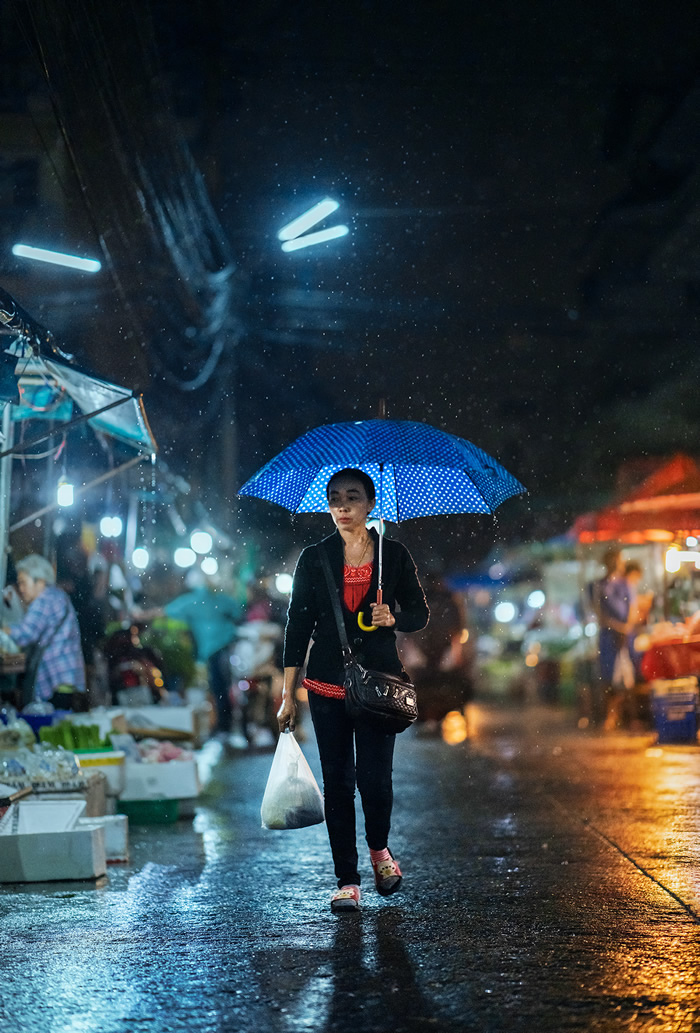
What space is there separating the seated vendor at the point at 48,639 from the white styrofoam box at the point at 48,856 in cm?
377

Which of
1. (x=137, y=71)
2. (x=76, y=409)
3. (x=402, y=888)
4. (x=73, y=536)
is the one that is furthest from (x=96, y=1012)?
(x=137, y=71)

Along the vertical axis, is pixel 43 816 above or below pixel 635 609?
below

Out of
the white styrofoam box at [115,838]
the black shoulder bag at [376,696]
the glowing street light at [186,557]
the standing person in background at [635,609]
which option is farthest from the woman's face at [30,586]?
the glowing street light at [186,557]

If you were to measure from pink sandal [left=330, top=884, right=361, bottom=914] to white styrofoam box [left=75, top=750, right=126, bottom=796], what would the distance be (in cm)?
303

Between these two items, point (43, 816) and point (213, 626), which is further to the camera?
point (213, 626)

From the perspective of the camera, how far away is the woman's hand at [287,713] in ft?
18.6

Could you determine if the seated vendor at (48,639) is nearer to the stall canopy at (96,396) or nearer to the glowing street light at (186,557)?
the stall canopy at (96,396)

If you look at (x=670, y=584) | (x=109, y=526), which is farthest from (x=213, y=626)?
(x=670, y=584)

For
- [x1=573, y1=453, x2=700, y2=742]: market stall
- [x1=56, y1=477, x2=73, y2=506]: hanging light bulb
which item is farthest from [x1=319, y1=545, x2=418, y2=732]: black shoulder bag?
[x1=573, y1=453, x2=700, y2=742]: market stall

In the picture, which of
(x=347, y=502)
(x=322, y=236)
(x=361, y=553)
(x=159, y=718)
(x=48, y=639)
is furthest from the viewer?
(x=322, y=236)

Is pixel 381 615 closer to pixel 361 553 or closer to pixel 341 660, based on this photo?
pixel 341 660

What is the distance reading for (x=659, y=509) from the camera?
49.1ft

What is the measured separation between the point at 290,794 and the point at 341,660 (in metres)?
0.67

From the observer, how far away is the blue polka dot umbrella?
6102 mm
